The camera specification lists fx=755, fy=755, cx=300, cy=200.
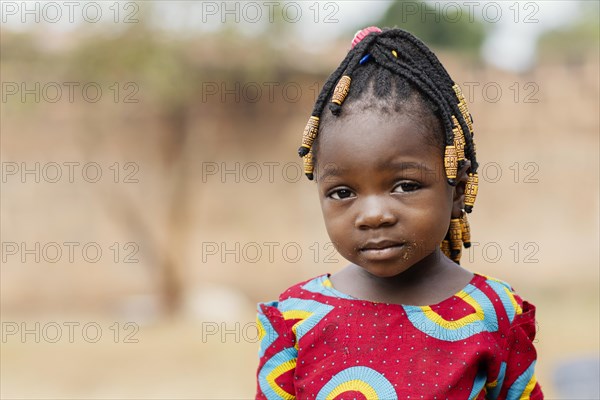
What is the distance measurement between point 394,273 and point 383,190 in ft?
0.68

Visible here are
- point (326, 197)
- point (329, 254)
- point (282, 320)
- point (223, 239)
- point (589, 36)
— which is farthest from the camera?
point (589, 36)

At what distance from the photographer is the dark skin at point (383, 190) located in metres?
1.82

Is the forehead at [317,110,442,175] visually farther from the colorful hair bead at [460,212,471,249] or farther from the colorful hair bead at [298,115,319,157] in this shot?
the colorful hair bead at [460,212,471,249]

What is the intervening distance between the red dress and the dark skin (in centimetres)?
17

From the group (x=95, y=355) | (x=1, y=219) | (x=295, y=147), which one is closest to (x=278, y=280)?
(x=295, y=147)

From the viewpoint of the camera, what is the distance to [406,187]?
1845 millimetres

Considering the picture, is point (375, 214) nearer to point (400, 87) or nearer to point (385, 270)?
point (385, 270)

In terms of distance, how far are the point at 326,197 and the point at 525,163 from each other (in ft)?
35.0

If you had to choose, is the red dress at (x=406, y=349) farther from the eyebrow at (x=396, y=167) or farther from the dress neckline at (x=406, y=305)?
the eyebrow at (x=396, y=167)

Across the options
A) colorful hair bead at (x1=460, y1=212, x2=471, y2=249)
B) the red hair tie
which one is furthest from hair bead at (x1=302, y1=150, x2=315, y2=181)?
colorful hair bead at (x1=460, y1=212, x2=471, y2=249)

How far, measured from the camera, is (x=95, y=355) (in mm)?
9406

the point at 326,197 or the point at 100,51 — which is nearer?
→ the point at 326,197

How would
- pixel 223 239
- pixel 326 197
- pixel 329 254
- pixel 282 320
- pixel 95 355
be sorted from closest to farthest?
1. pixel 326 197
2. pixel 282 320
3. pixel 95 355
4. pixel 329 254
5. pixel 223 239

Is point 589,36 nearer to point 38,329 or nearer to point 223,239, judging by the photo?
point 223,239
